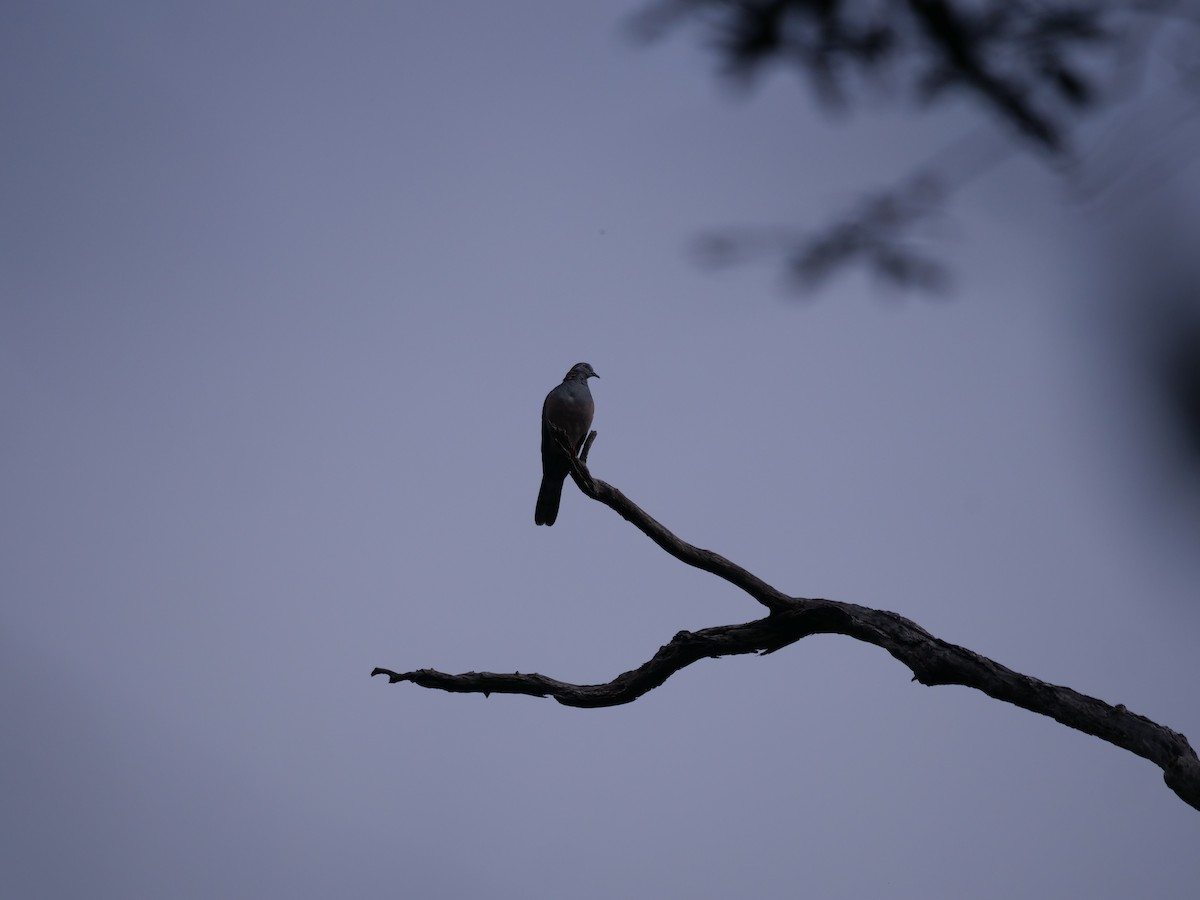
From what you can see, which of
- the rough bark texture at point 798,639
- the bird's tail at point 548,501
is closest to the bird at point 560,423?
the bird's tail at point 548,501

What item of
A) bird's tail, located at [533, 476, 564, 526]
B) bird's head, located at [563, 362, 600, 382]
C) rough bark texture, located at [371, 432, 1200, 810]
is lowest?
rough bark texture, located at [371, 432, 1200, 810]

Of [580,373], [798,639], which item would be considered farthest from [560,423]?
[798,639]

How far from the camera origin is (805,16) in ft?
10.0

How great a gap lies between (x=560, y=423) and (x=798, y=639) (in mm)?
3586

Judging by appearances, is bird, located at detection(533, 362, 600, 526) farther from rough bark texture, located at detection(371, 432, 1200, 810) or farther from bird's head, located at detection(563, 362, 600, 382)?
rough bark texture, located at detection(371, 432, 1200, 810)

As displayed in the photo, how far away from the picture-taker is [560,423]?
28.3ft

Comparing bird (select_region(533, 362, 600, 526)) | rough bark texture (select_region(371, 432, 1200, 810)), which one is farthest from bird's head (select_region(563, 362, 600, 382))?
rough bark texture (select_region(371, 432, 1200, 810))

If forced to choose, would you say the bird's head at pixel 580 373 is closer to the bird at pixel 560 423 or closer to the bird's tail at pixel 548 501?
the bird at pixel 560 423

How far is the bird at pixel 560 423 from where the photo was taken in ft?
26.9

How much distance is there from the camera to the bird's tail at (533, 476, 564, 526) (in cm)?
829

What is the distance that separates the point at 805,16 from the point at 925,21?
359 mm

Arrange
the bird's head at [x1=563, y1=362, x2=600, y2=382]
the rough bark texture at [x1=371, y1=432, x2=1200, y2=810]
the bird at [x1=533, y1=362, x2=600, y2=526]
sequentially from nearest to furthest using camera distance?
the rough bark texture at [x1=371, y1=432, x2=1200, y2=810], the bird at [x1=533, y1=362, x2=600, y2=526], the bird's head at [x1=563, y1=362, x2=600, y2=382]

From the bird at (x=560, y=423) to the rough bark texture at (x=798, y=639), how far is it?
182 cm

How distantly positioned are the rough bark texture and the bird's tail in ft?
6.25
